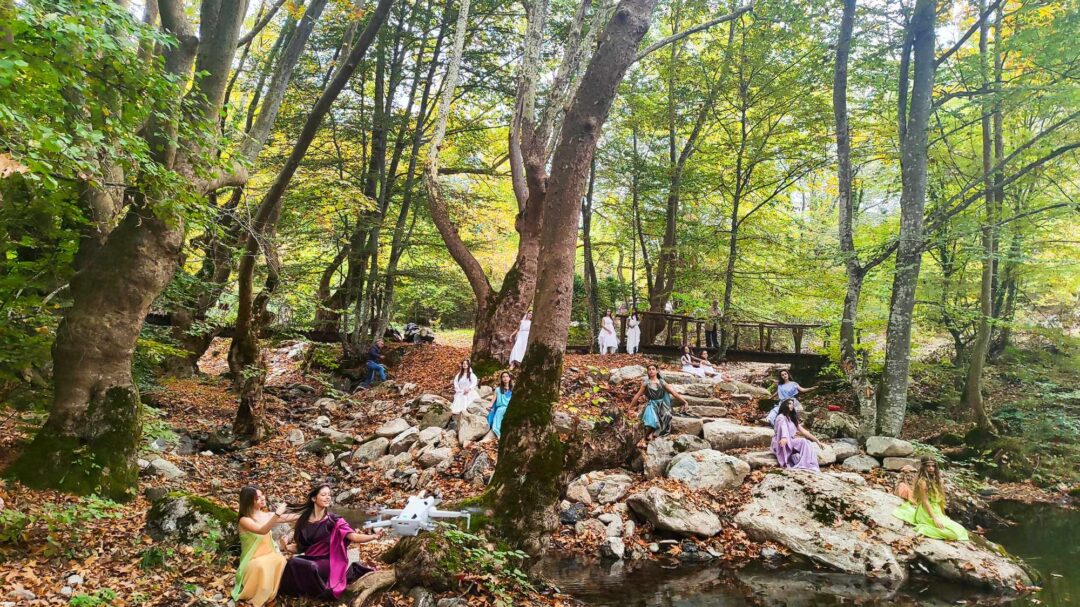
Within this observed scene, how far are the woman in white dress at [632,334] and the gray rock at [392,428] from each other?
23.2ft

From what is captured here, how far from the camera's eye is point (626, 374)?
11.8 metres

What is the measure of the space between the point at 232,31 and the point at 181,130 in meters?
2.10

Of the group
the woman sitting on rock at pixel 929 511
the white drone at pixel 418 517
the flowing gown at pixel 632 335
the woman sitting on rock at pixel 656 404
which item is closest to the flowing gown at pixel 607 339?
the flowing gown at pixel 632 335

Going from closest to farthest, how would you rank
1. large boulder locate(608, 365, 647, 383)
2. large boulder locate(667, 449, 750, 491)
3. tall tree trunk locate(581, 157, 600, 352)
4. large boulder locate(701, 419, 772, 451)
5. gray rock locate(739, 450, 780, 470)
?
large boulder locate(667, 449, 750, 491)
gray rock locate(739, 450, 780, 470)
large boulder locate(701, 419, 772, 451)
large boulder locate(608, 365, 647, 383)
tall tree trunk locate(581, 157, 600, 352)

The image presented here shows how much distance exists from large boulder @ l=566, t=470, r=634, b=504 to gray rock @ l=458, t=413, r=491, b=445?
224 cm

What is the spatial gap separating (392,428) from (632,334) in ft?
24.6

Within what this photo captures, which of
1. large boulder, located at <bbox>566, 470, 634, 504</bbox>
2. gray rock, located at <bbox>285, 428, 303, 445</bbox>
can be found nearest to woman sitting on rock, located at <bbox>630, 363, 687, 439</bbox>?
large boulder, located at <bbox>566, 470, 634, 504</bbox>

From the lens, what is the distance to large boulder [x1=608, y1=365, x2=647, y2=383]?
11586mm

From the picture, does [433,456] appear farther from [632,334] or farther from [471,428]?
[632,334]

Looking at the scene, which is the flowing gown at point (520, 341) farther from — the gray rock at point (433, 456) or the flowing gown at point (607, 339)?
the flowing gown at point (607, 339)

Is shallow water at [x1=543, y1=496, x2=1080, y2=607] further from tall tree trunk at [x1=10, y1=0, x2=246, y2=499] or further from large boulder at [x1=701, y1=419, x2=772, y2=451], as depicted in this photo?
tall tree trunk at [x1=10, y1=0, x2=246, y2=499]

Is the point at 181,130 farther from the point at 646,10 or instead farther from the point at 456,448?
the point at 456,448

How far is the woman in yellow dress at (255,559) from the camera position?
391 centimetres

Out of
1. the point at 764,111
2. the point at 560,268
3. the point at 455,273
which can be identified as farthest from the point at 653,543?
the point at 764,111
